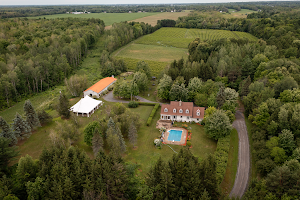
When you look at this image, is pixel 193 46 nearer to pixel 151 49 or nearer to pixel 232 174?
pixel 151 49

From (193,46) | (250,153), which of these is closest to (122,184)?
(250,153)

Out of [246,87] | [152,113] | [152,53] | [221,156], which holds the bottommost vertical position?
[221,156]

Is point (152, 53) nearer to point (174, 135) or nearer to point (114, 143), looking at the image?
point (174, 135)

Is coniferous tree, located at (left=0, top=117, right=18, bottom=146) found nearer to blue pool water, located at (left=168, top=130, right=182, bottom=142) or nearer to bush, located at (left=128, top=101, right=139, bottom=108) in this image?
bush, located at (left=128, top=101, right=139, bottom=108)

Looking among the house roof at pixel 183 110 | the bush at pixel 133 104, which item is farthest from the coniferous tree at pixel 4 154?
the house roof at pixel 183 110

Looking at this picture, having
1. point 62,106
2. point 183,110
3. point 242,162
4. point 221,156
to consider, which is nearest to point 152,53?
point 183,110

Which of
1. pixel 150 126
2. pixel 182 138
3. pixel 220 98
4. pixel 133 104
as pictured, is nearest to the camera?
pixel 182 138

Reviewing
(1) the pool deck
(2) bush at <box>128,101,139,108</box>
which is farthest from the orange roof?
(1) the pool deck
